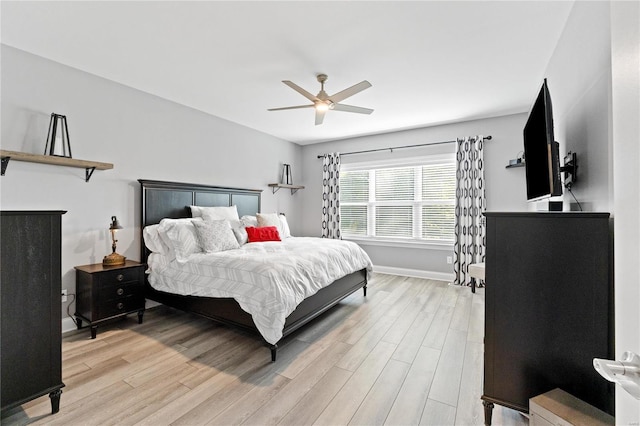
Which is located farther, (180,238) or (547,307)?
(180,238)

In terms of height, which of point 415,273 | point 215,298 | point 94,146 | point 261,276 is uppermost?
point 94,146

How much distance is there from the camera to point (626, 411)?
1.87 feet

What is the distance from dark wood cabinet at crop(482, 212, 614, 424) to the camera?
4.25 ft

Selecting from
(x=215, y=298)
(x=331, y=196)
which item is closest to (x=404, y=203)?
(x=331, y=196)

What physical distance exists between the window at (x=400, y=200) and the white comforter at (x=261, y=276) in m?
2.16

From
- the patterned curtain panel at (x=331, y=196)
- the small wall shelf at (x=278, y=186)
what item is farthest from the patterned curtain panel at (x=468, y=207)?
the small wall shelf at (x=278, y=186)

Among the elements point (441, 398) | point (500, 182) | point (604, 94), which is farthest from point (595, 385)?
point (500, 182)

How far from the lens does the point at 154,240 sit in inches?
126

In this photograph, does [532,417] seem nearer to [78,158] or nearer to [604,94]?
[604,94]

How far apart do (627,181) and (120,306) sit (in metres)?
3.57

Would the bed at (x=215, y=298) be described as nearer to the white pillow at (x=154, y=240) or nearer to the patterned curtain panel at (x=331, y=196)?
the white pillow at (x=154, y=240)

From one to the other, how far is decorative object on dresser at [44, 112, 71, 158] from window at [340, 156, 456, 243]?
4250 mm

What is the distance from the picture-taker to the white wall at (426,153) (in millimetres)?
4227

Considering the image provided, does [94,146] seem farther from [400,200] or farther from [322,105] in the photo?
[400,200]
